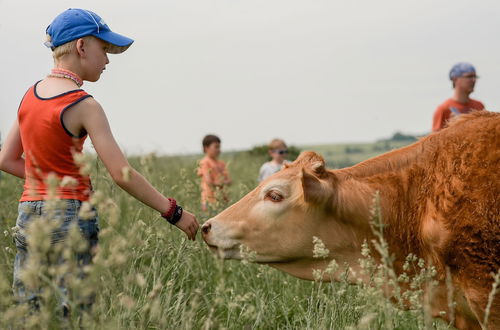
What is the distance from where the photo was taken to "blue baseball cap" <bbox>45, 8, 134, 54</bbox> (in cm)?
306

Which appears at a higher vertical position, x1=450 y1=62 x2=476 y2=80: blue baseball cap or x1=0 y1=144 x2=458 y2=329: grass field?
x1=450 y1=62 x2=476 y2=80: blue baseball cap

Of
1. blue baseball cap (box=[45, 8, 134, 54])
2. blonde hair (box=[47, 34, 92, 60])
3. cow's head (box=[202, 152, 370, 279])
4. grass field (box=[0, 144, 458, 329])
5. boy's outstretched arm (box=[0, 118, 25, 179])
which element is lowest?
grass field (box=[0, 144, 458, 329])

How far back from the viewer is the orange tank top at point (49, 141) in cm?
290

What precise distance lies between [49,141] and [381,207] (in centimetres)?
216

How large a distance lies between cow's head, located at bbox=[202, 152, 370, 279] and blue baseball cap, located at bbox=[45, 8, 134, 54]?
1421mm

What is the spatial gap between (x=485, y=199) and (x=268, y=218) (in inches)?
54.1

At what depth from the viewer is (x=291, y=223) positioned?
3926 mm

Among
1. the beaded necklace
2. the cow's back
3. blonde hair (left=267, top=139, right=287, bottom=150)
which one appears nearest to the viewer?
the beaded necklace

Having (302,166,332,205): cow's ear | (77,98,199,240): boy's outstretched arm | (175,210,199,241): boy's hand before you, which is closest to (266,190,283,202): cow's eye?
(302,166,332,205): cow's ear

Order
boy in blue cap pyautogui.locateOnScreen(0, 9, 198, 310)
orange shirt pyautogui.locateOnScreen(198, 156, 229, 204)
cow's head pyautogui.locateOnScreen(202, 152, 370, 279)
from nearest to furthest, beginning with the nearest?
boy in blue cap pyautogui.locateOnScreen(0, 9, 198, 310)
cow's head pyautogui.locateOnScreen(202, 152, 370, 279)
orange shirt pyautogui.locateOnScreen(198, 156, 229, 204)

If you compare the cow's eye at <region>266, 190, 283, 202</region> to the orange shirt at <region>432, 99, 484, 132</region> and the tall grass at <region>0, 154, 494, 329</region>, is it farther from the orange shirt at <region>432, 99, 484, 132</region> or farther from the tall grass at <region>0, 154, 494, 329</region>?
the orange shirt at <region>432, 99, 484, 132</region>

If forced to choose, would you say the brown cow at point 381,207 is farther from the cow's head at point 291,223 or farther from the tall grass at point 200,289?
the tall grass at point 200,289

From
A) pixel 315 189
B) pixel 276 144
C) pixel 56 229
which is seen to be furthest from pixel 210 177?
pixel 56 229

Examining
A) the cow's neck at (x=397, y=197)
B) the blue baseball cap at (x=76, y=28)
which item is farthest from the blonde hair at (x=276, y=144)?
the blue baseball cap at (x=76, y=28)
